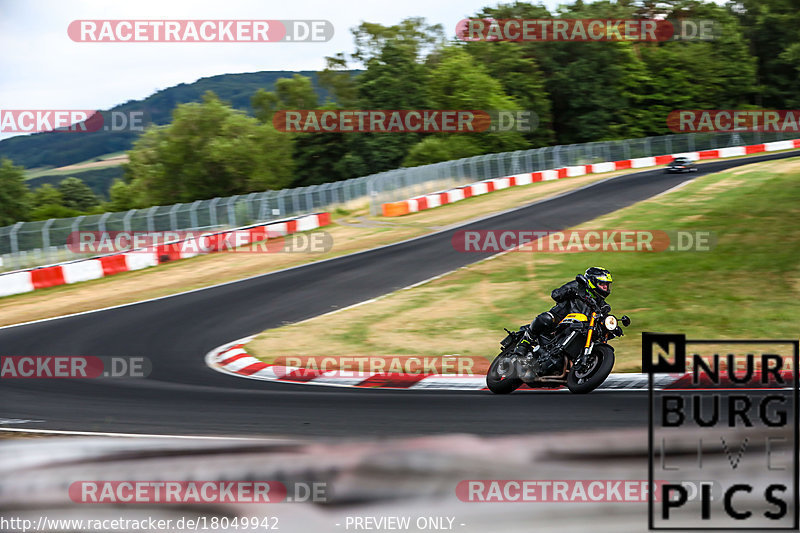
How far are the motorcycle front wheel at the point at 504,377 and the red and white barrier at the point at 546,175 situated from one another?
22.5 m

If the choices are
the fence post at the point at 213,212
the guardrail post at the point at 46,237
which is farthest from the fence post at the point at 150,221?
the guardrail post at the point at 46,237

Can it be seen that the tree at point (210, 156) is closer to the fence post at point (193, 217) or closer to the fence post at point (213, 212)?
the fence post at point (213, 212)

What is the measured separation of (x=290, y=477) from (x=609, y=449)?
256 centimetres

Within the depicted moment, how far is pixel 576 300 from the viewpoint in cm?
899

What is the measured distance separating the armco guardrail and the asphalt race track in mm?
6042

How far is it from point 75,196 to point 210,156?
52.7 metres

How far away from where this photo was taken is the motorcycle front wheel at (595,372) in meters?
8.74

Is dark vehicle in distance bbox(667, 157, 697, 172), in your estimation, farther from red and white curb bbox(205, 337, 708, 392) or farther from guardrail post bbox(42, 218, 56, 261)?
red and white curb bbox(205, 337, 708, 392)

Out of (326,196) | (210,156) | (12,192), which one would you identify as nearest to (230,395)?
(326,196)

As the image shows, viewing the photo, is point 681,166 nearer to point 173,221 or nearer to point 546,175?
point 546,175

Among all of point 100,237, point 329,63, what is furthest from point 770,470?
point 329,63

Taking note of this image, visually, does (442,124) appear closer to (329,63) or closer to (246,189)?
(246,189)

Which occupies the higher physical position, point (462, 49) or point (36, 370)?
point (462, 49)

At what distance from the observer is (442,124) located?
59.9m
